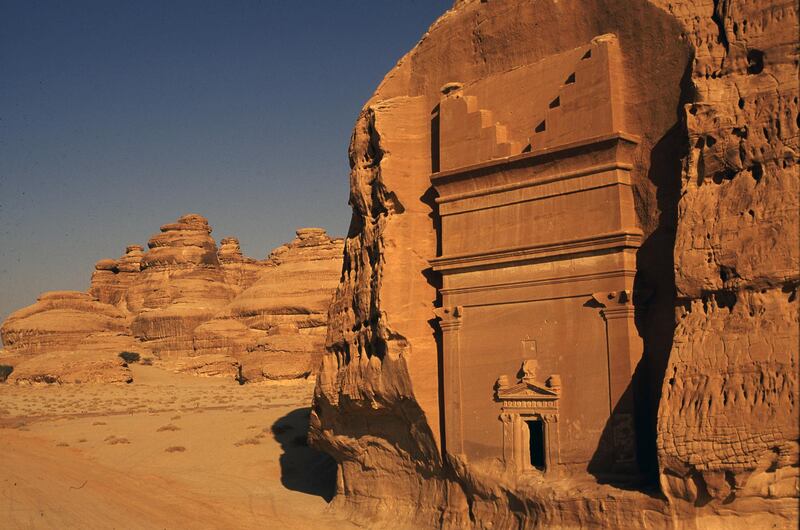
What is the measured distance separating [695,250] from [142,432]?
2429cm

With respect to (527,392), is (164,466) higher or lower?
lower

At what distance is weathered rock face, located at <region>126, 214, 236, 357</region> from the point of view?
7044 cm

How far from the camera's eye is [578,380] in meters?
15.5

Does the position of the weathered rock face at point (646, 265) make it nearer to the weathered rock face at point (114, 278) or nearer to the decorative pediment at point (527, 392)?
the decorative pediment at point (527, 392)

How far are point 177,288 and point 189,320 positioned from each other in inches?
367

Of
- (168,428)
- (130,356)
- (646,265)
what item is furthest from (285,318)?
(646,265)

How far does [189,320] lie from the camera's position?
7075 cm

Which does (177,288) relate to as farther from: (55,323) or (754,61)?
(754,61)

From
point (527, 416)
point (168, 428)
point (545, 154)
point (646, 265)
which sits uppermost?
point (545, 154)

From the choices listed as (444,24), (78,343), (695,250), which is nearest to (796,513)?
(695,250)

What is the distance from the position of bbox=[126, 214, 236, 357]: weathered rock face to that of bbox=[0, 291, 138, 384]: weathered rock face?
2245 millimetres

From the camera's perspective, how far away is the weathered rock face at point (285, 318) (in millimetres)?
51531

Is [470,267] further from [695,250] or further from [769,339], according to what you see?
[769,339]

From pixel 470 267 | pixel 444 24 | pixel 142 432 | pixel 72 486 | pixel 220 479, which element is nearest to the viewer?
pixel 470 267
